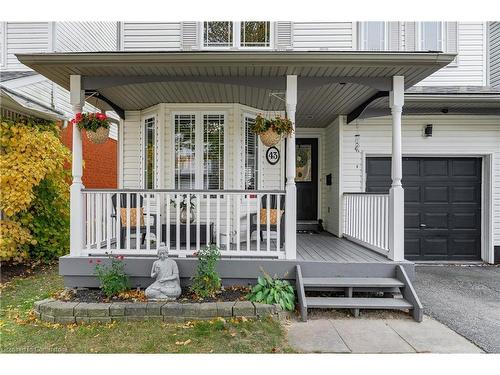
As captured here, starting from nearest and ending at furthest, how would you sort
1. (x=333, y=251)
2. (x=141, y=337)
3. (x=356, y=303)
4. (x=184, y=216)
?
(x=141, y=337) → (x=356, y=303) → (x=333, y=251) → (x=184, y=216)

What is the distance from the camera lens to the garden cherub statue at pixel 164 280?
173 inches

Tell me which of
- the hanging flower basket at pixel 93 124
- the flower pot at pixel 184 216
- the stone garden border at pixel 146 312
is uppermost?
the hanging flower basket at pixel 93 124

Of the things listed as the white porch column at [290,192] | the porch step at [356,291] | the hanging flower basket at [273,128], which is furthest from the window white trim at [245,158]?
the porch step at [356,291]

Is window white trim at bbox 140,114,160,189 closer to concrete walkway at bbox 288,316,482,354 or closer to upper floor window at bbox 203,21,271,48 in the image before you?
upper floor window at bbox 203,21,271,48

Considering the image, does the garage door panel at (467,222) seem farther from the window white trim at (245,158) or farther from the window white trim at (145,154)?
the window white trim at (145,154)

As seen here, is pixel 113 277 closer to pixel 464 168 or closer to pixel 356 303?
pixel 356 303

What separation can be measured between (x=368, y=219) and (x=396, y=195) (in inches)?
43.5

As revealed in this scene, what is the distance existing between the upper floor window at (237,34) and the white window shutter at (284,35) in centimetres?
18

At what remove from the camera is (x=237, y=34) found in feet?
22.4

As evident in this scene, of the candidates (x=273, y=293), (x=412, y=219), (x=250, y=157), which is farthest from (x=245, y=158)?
(x=412, y=219)

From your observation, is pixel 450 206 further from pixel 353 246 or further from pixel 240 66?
pixel 240 66

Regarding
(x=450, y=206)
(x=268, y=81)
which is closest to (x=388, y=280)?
(x=268, y=81)

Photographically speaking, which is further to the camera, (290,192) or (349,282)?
(290,192)

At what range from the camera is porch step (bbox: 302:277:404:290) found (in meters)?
4.50
